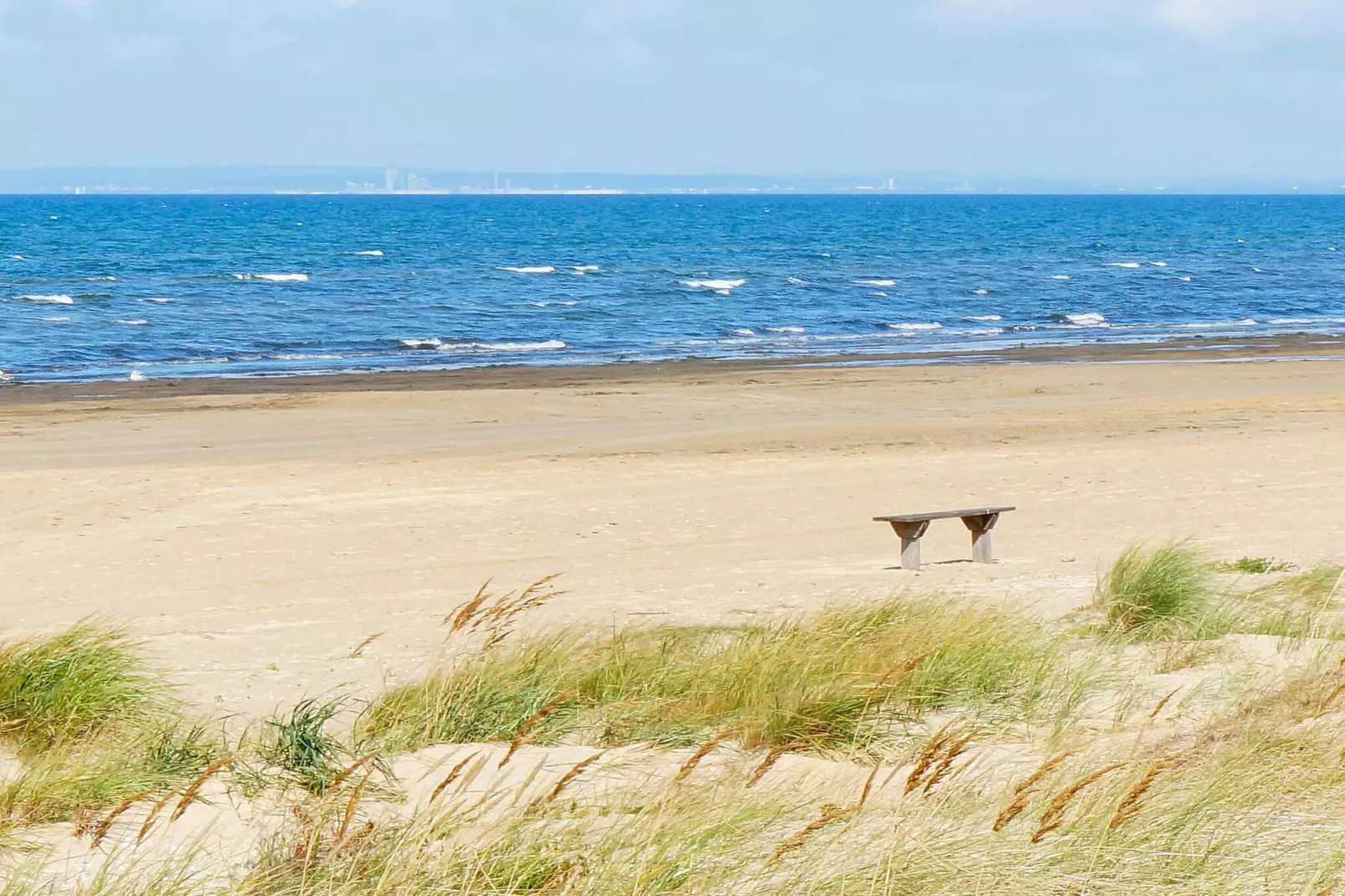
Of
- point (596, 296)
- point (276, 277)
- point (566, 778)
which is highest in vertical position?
point (566, 778)

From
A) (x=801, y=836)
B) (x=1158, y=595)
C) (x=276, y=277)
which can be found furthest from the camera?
(x=276, y=277)

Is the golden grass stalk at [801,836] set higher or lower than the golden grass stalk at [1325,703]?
higher

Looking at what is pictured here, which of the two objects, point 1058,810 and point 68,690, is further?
point 68,690

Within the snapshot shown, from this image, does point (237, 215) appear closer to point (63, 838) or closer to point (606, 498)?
point (606, 498)

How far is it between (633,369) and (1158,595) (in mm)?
18258

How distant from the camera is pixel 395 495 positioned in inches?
515

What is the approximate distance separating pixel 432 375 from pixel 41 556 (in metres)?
14.3

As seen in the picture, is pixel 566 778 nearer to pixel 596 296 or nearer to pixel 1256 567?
pixel 1256 567

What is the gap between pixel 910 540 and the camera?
9.87 meters

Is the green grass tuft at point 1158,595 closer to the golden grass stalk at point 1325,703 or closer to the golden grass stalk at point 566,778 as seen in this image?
the golden grass stalk at point 1325,703

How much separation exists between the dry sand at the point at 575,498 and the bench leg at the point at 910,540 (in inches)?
5.7

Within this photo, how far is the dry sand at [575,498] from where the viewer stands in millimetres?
8805

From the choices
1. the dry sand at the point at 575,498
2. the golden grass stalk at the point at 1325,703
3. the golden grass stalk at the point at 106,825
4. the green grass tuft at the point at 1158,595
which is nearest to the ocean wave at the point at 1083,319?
the dry sand at the point at 575,498

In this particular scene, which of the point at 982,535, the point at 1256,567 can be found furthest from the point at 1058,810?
the point at 982,535
